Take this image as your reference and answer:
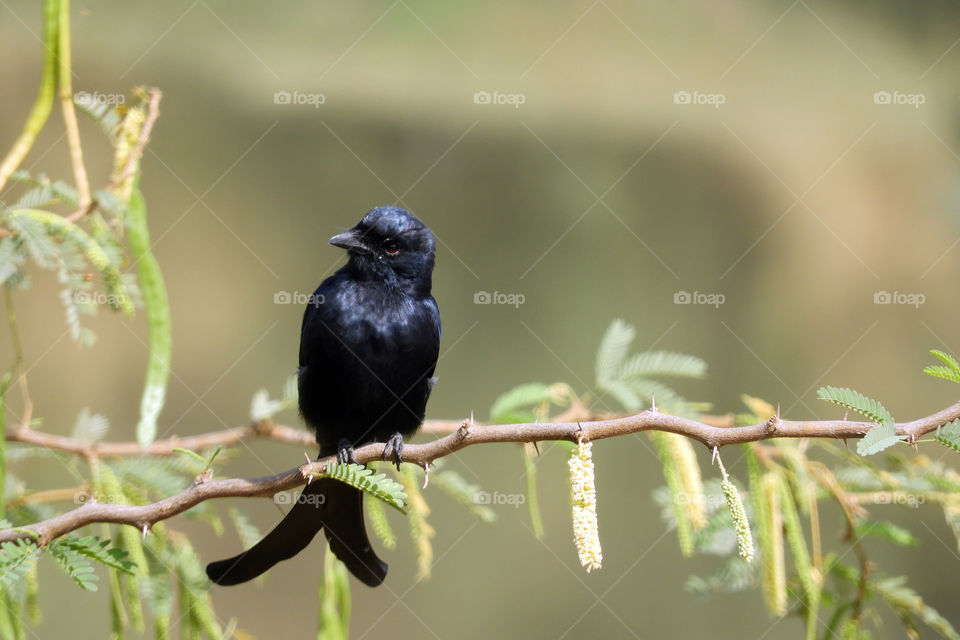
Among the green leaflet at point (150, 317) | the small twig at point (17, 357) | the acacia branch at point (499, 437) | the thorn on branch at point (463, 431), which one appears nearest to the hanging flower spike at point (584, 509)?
the acacia branch at point (499, 437)

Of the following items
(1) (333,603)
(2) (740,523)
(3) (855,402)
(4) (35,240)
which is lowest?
(1) (333,603)

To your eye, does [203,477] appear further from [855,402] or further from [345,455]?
[855,402]

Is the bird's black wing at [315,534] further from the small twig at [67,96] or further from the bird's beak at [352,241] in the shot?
the small twig at [67,96]

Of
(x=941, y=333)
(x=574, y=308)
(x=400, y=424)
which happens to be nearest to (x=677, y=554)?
(x=574, y=308)

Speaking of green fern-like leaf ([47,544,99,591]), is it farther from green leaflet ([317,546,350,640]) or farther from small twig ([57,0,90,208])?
small twig ([57,0,90,208])

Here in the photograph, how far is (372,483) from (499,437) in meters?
0.26

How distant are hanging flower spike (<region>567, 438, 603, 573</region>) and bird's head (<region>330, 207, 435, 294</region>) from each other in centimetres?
155

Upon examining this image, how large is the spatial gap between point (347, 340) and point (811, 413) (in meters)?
3.02

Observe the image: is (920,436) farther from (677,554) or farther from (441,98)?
(441,98)

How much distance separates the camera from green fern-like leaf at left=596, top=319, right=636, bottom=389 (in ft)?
8.29

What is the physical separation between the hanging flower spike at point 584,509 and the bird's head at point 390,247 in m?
1.55

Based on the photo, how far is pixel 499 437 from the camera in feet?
5.03

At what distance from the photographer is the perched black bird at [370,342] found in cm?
277

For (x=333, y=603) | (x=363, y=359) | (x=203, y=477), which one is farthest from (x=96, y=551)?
(x=363, y=359)
